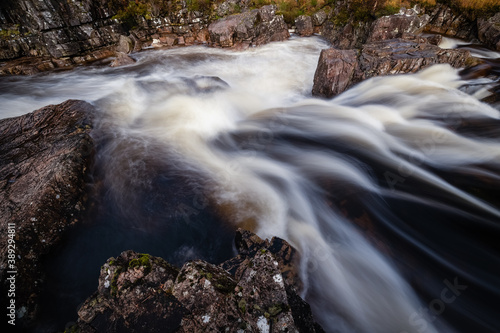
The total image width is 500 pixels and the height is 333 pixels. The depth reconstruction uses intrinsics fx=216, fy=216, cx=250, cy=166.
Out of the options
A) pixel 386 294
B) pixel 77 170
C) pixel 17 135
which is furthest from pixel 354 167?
pixel 17 135

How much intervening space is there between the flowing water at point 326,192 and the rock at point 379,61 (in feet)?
1.13

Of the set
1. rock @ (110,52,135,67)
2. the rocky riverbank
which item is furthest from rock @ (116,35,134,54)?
rock @ (110,52,135,67)

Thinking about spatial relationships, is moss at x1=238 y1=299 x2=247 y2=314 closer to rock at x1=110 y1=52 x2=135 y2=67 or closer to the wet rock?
the wet rock

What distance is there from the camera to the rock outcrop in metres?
1.86

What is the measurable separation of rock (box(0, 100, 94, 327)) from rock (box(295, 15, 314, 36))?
47.7 feet

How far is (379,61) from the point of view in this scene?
24.2ft

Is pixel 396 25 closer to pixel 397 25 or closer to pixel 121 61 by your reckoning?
pixel 397 25

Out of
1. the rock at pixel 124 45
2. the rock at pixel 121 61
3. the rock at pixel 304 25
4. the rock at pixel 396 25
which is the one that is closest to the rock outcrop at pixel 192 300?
the rock at pixel 396 25

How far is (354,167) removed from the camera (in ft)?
16.6

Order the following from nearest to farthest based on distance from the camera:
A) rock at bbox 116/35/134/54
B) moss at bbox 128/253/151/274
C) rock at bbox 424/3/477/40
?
1. moss at bbox 128/253/151/274
2. rock at bbox 424/3/477/40
3. rock at bbox 116/35/134/54

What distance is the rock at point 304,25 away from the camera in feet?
47.5

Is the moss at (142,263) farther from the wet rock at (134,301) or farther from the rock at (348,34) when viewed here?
the rock at (348,34)

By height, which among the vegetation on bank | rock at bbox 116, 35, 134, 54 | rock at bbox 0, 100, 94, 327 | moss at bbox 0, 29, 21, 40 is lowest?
rock at bbox 0, 100, 94, 327

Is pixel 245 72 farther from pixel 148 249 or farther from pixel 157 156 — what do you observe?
pixel 148 249
